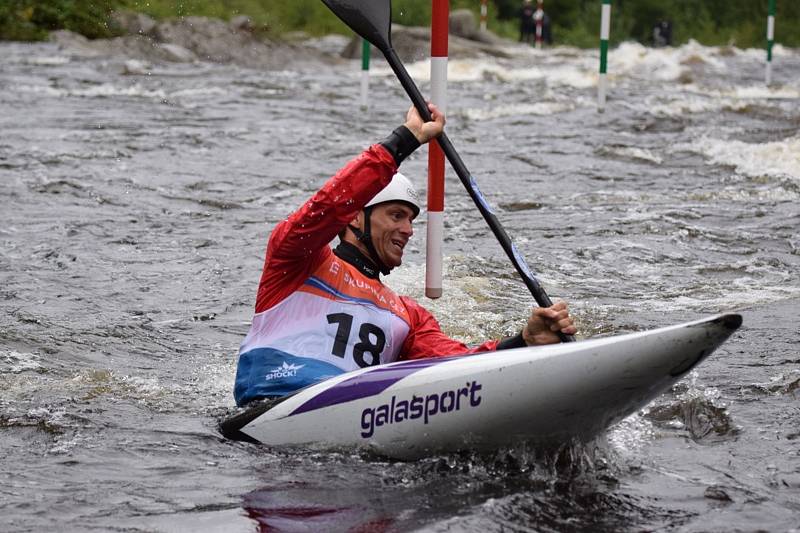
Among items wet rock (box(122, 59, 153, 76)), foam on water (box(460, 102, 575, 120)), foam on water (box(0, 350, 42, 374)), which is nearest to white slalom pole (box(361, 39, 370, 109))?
foam on water (box(460, 102, 575, 120))

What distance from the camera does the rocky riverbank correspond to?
21719 mm

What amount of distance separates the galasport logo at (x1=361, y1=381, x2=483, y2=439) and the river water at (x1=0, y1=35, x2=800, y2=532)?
14cm

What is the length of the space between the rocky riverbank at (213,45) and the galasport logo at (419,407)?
1760 cm

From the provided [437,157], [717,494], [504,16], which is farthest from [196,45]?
[504,16]

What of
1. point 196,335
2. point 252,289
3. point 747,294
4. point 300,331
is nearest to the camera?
point 300,331

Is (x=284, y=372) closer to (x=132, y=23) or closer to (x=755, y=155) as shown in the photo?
(x=755, y=155)

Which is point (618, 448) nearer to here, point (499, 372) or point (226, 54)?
point (499, 372)

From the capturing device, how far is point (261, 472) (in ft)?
12.7

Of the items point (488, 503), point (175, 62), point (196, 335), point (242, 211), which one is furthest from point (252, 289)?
point (175, 62)

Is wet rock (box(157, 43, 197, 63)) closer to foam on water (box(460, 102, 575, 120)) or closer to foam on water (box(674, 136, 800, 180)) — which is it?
foam on water (box(460, 102, 575, 120))

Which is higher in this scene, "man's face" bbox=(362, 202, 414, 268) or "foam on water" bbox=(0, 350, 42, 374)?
"man's face" bbox=(362, 202, 414, 268)

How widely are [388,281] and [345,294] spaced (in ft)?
8.54

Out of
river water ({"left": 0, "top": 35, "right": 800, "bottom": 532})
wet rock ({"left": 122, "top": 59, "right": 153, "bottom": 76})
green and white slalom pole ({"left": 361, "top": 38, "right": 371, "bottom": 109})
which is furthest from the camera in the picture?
wet rock ({"left": 122, "top": 59, "right": 153, "bottom": 76})

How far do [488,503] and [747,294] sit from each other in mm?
3301
